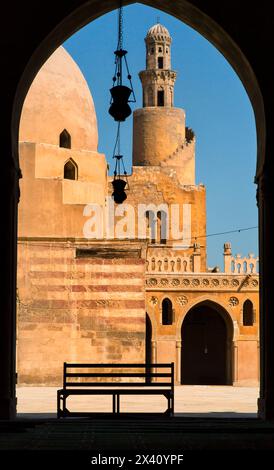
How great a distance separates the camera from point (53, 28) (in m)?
12.4

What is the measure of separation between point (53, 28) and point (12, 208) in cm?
221

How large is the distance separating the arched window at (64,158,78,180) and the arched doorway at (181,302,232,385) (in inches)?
496

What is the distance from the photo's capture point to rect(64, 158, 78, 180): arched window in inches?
1181

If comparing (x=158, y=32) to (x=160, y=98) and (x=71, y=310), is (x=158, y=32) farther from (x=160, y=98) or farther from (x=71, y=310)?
(x=71, y=310)

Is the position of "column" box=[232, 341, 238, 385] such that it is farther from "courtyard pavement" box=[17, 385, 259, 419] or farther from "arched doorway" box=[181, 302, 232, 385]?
"courtyard pavement" box=[17, 385, 259, 419]

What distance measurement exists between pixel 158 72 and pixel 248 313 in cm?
3323

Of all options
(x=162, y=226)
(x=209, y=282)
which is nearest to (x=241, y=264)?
(x=209, y=282)

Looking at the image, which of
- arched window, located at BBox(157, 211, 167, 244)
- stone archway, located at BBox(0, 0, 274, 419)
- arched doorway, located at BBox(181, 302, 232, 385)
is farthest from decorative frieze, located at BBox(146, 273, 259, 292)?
stone archway, located at BBox(0, 0, 274, 419)

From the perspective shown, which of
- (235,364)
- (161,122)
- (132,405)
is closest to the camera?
(132,405)

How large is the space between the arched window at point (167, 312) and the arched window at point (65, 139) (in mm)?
9393

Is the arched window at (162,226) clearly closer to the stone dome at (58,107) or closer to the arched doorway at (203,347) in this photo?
the arched doorway at (203,347)

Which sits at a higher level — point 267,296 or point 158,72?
point 158,72

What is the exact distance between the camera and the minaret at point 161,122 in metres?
64.0

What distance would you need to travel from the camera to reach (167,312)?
3809 centimetres
